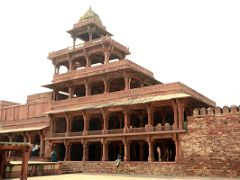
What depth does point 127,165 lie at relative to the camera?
26609 millimetres

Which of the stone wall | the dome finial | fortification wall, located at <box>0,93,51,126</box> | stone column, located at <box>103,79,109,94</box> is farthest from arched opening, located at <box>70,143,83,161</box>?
the dome finial

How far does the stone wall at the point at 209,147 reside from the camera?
2175cm

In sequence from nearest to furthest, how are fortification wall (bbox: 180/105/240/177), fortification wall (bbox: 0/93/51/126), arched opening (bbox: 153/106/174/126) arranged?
fortification wall (bbox: 180/105/240/177) → arched opening (bbox: 153/106/174/126) → fortification wall (bbox: 0/93/51/126)

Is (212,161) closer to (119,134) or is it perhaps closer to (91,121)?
(119,134)

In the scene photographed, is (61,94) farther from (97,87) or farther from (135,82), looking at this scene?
(135,82)

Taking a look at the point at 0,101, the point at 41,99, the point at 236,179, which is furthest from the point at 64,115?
the point at 236,179

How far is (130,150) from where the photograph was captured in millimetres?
33000

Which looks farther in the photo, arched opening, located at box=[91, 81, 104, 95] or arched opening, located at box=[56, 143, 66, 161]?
arched opening, located at box=[91, 81, 104, 95]

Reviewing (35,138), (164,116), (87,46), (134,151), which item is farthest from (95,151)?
(87,46)

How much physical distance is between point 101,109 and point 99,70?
5.22m

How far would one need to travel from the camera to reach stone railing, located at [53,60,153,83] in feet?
102

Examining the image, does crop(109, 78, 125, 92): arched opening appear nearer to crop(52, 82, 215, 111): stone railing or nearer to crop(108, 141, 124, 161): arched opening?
crop(52, 82, 215, 111): stone railing

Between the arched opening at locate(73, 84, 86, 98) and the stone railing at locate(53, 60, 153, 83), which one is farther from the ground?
the stone railing at locate(53, 60, 153, 83)

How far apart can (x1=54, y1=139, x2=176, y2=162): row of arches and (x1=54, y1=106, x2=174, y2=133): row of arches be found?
191 cm
